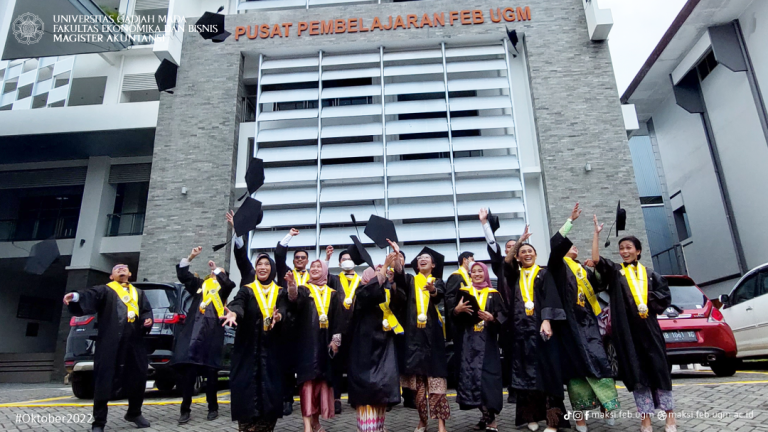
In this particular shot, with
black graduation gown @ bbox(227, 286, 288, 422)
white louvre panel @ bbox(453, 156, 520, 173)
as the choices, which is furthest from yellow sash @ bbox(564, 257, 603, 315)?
white louvre panel @ bbox(453, 156, 520, 173)

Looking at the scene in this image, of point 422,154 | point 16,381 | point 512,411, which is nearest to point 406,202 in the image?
point 422,154

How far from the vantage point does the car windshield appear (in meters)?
6.71

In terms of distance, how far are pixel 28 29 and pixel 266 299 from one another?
46.7 feet

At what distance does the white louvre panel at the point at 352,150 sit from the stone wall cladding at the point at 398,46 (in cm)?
256

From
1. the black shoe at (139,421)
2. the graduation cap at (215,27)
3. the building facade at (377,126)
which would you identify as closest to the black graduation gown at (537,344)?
the black shoe at (139,421)

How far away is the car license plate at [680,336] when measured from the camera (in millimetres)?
6473

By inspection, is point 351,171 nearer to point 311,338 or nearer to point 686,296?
point 686,296

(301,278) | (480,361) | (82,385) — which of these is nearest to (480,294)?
(480,361)

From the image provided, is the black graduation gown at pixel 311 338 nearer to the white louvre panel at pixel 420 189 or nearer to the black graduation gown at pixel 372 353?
the black graduation gown at pixel 372 353

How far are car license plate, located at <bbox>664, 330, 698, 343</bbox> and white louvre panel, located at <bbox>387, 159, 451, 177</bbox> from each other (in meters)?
6.39

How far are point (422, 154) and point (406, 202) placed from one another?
5.42 ft

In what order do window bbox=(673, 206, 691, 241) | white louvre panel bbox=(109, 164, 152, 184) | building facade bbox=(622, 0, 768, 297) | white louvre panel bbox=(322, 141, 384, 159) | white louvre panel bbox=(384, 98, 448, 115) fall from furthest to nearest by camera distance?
window bbox=(673, 206, 691, 241) < white louvre panel bbox=(109, 164, 152, 184) < building facade bbox=(622, 0, 768, 297) < white louvre panel bbox=(384, 98, 448, 115) < white louvre panel bbox=(322, 141, 384, 159)

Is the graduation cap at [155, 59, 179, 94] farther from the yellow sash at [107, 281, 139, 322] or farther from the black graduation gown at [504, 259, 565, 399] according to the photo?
the black graduation gown at [504, 259, 565, 399]

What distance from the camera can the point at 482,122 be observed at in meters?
12.2
